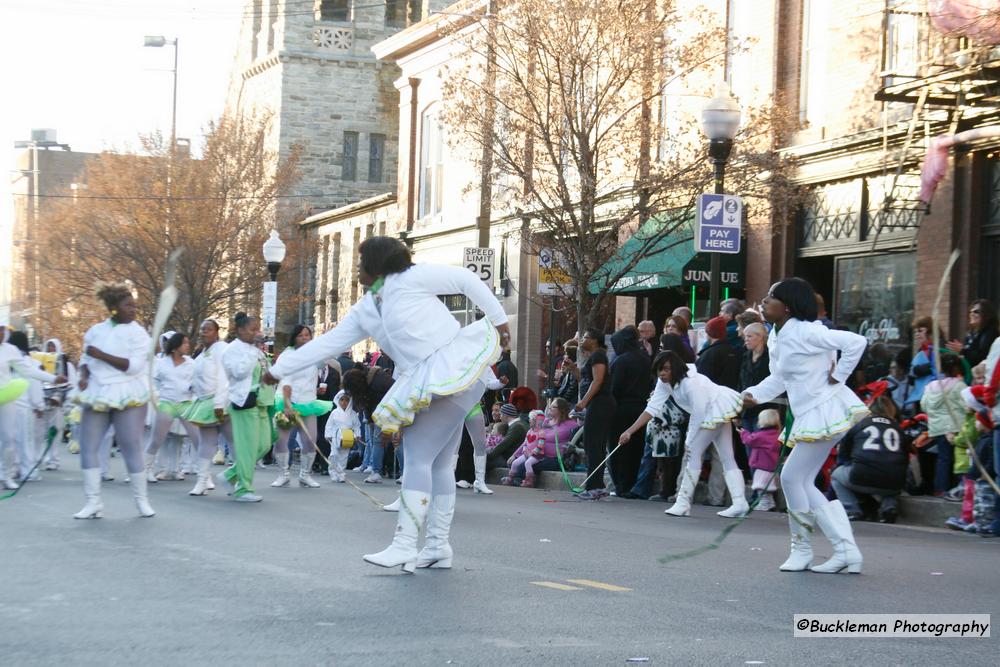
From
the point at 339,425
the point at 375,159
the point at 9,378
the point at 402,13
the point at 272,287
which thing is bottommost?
the point at 339,425

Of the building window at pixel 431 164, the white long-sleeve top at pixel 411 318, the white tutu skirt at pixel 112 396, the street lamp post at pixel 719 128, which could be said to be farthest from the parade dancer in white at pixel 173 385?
the building window at pixel 431 164

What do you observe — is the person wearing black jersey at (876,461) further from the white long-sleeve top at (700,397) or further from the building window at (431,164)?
the building window at (431,164)

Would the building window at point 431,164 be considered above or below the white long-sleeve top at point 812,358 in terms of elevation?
above

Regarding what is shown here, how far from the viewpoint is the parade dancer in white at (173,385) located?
1730 cm

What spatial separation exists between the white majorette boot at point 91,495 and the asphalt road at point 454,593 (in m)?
0.20

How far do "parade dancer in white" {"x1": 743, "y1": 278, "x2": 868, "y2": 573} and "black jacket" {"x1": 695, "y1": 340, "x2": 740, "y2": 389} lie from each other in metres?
6.55

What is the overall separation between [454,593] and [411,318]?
1.70 m

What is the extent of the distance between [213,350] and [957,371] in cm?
810

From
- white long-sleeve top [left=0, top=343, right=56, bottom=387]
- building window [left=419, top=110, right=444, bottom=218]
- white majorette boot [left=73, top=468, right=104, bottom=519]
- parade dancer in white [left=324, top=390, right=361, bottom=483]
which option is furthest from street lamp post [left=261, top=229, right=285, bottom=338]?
white majorette boot [left=73, top=468, right=104, bottom=519]

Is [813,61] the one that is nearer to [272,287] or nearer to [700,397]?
[700,397]

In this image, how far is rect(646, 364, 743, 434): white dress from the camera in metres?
14.2

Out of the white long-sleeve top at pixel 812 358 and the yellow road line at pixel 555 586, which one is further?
the white long-sleeve top at pixel 812 358

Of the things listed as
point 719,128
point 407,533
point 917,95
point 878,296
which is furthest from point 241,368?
point 878,296

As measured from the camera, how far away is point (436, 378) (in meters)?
8.43
